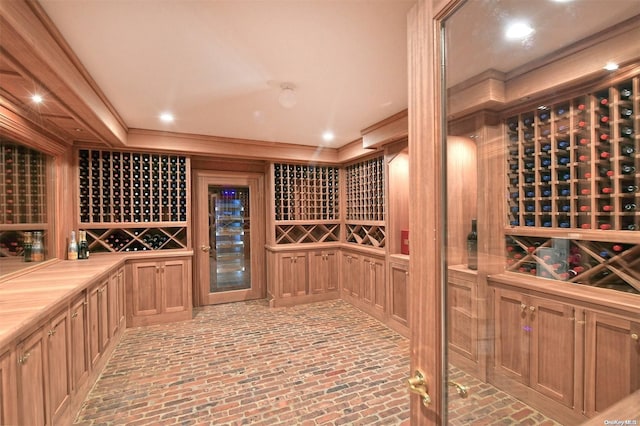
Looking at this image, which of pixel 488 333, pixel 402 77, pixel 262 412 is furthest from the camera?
pixel 402 77

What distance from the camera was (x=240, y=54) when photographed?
1.94 metres

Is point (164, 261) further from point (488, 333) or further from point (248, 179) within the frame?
point (488, 333)

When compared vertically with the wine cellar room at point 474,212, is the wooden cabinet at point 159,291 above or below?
below

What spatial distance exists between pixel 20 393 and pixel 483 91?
2.83 meters

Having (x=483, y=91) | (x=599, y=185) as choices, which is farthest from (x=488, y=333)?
(x=483, y=91)

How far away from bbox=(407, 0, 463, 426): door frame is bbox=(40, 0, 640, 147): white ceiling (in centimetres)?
9

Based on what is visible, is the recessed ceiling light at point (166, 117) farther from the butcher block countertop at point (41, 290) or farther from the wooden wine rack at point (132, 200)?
the butcher block countertop at point (41, 290)

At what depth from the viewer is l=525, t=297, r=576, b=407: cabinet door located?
1.65 meters

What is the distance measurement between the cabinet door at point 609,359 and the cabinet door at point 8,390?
2.74m

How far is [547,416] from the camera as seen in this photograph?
165 cm

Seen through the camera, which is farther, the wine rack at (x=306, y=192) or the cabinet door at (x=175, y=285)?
the wine rack at (x=306, y=192)

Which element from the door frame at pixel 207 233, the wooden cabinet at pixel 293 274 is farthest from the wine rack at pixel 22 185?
the wooden cabinet at pixel 293 274

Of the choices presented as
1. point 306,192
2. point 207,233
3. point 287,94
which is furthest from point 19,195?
point 306,192

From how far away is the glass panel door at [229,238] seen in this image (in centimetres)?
475
